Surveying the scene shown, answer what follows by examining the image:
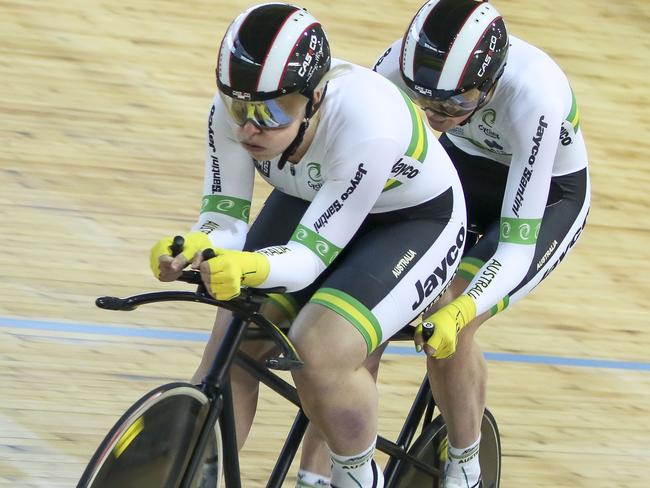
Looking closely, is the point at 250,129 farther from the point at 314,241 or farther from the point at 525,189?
the point at 525,189

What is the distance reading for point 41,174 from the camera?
494cm

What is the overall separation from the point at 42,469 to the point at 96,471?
1.07 metres

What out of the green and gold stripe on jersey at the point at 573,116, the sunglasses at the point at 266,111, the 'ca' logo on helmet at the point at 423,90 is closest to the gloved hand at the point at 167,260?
the sunglasses at the point at 266,111

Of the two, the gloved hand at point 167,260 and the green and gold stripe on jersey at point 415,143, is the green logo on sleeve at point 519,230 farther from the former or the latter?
the gloved hand at point 167,260

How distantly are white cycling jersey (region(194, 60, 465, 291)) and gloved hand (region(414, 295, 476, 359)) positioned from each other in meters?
0.23

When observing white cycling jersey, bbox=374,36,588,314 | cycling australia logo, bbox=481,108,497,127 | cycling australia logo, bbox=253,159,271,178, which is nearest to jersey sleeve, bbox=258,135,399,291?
cycling australia logo, bbox=253,159,271,178

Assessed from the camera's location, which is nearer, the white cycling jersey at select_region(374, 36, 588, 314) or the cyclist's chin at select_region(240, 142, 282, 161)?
the cyclist's chin at select_region(240, 142, 282, 161)

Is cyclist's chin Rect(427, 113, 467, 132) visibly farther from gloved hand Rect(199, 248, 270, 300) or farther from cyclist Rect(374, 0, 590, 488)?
gloved hand Rect(199, 248, 270, 300)

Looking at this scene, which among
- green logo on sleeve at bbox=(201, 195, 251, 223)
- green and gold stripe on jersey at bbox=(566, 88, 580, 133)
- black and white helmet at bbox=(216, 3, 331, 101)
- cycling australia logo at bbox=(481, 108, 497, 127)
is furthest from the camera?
green and gold stripe on jersey at bbox=(566, 88, 580, 133)

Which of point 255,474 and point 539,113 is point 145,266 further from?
point 539,113

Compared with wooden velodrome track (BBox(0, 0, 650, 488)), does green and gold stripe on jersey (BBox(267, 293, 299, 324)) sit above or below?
above

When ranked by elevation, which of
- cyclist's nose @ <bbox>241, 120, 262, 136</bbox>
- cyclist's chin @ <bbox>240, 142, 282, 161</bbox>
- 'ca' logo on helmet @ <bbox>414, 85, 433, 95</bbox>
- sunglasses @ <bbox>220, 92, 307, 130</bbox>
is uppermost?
sunglasses @ <bbox>220, 92, 307, 130</bbox>

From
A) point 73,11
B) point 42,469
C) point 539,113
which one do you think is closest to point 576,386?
point 539,113

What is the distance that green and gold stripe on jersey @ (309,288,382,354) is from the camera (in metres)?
2.57
